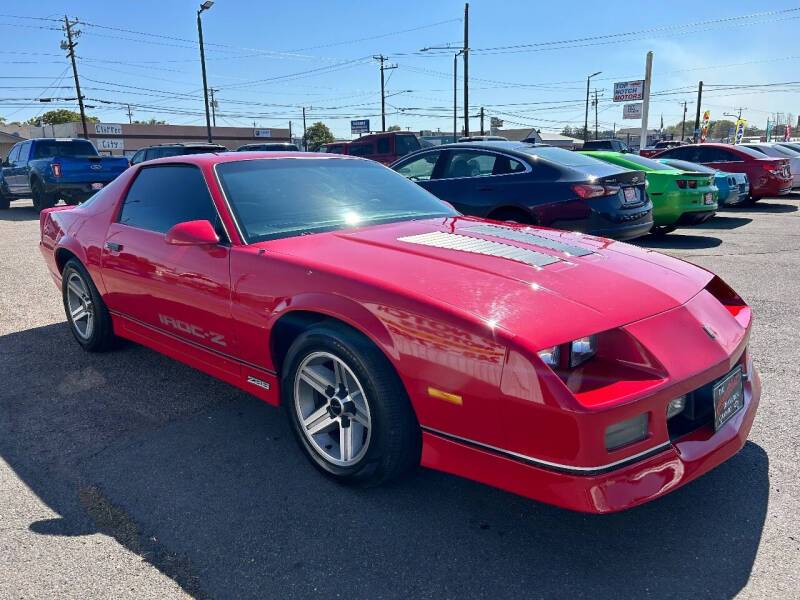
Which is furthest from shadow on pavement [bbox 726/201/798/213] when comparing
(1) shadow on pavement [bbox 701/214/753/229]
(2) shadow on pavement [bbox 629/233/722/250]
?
(2) shadow on pavement [bbox 629/233/722/250]

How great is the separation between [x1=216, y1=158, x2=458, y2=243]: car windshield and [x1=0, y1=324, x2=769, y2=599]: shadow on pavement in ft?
3.65

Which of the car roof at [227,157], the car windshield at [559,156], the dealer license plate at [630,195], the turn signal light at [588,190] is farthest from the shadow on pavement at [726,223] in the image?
the car roof at [227,157]

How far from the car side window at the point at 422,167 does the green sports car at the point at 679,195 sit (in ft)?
9.87

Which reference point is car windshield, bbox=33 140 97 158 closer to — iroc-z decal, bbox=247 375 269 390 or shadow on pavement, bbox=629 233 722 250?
shadow on pavement, bbox=629 233 722 250

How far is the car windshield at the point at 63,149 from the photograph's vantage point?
1514 centimetres

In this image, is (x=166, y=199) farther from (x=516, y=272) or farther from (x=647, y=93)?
(x=647, y=93)

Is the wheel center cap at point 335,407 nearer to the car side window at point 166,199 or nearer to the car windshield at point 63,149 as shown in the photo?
the car side window at point 166,199

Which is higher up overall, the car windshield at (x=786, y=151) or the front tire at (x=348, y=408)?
the car windshield at (x=786, y=151)

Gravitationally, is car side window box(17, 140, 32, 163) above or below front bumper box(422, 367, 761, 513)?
above

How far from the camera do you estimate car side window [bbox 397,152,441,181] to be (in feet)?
26.7

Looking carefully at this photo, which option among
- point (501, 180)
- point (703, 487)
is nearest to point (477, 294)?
point (703, 487)

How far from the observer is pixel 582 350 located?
2.25 meters

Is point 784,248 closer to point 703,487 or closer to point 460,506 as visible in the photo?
point 703,487

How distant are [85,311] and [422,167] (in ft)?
16.0
